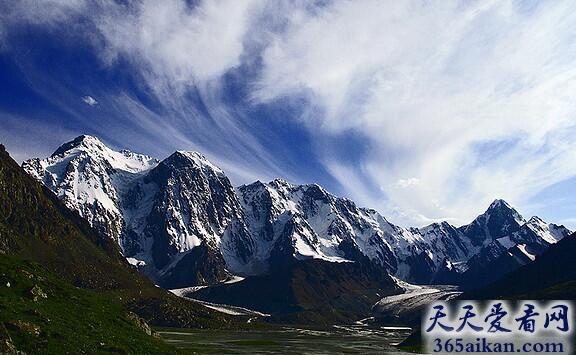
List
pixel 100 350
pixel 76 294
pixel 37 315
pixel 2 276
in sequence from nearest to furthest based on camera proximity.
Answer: pixel 100 350, pixel 37 315, pixel 2 276, pixel 76 294

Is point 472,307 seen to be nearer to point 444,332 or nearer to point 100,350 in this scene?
point 444,332

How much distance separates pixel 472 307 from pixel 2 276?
56.7m

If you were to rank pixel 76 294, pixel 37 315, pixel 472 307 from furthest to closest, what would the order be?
pixel 76 294
pixel 472 307
pixel 37 315

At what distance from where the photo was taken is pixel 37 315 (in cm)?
5175

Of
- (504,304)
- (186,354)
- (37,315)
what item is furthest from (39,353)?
→ (504,304)

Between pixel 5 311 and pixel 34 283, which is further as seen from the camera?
pixel 34 283

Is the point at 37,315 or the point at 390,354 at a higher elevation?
the point at 390,354

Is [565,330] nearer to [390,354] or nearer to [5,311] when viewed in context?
[5,311]

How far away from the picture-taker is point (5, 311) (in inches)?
1916

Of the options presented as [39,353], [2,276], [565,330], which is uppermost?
[565,330]

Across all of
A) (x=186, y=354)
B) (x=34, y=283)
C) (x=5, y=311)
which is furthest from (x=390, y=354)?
(x=5, y=311)

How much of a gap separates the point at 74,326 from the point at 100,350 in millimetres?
8121

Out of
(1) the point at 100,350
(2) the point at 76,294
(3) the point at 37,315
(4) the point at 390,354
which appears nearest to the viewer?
(1) the point at 100,350

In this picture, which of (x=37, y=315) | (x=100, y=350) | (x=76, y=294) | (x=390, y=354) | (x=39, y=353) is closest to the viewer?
(x=39, y=353)
